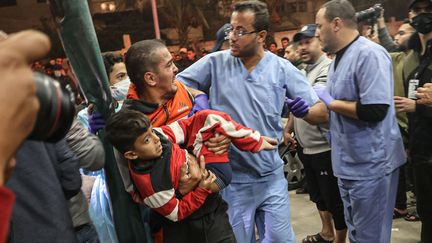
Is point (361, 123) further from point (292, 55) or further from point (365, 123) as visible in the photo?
point (292, 55)

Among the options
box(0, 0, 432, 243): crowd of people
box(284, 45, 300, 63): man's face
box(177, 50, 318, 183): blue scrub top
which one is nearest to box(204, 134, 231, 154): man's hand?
box(0, 0, 432, 243): crowd of people

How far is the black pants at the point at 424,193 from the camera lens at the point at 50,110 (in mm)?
2858

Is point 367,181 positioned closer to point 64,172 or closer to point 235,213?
point 235,213

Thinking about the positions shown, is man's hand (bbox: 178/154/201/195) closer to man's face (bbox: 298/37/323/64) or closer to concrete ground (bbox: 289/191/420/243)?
man's face (bbox: 298/37/323/64)

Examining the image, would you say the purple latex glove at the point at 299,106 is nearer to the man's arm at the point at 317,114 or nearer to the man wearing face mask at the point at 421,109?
the man's arm at the point at 317,114

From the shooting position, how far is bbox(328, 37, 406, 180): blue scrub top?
2559 mm

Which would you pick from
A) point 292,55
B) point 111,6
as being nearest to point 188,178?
point 292,55

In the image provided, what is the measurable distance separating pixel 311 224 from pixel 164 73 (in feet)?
8.28

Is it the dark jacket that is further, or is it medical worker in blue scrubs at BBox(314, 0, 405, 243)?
the dark jacket

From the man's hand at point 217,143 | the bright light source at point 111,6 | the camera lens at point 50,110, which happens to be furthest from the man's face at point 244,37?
the bright light source at point 111,6

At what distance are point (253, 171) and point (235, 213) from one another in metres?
0.27

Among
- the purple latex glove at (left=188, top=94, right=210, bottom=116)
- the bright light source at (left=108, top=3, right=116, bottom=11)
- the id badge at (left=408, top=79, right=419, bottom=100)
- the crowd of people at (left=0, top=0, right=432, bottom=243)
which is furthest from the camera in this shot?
the bright light source at (left=108, top=3, right=116, bottom=11)

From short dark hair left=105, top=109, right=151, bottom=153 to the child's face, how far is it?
0.07ft

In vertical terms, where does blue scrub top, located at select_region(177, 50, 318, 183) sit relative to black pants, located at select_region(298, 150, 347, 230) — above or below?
above
